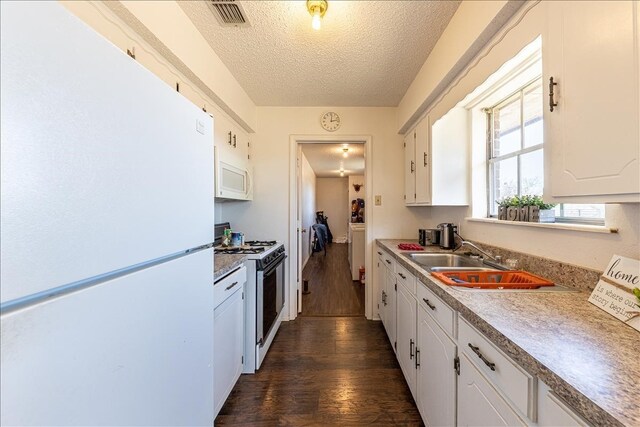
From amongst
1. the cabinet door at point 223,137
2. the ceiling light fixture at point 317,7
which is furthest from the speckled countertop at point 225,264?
the ceiling light fixture at point 317,7

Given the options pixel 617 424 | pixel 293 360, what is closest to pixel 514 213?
pixel 617 424

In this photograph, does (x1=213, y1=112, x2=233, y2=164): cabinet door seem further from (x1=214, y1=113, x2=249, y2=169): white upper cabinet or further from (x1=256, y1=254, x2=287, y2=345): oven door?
(x1=256, y1=254, x2=287, y2=345): oven door

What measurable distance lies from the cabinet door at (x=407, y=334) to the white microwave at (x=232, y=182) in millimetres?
1627

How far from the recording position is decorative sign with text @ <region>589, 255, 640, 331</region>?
31.1 inches

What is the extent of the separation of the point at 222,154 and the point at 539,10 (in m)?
2.10

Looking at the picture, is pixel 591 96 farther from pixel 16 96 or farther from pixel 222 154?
pixel 222 154

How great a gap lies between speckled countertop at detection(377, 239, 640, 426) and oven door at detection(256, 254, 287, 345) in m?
1.43

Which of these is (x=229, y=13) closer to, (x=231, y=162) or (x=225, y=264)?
(x=231, y=162)

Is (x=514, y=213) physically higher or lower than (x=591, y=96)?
lower

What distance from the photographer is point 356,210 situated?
775cm

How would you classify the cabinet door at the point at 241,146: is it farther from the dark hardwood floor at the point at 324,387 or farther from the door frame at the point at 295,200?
the dark hardwood floor at the point at 324,387

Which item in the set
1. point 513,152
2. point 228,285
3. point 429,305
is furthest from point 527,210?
point 228,285

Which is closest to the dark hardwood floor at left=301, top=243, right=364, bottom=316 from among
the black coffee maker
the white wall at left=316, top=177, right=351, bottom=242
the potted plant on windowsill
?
the black coffee maker

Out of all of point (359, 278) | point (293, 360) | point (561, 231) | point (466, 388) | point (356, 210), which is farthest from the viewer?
point (356, 210)
